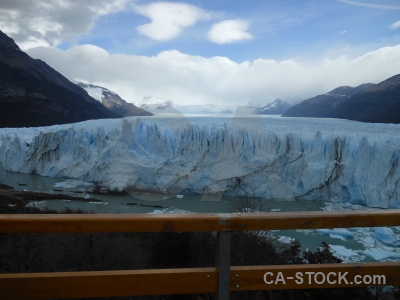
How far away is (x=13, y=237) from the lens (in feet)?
19.6

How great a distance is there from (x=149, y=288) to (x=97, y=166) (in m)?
16.4

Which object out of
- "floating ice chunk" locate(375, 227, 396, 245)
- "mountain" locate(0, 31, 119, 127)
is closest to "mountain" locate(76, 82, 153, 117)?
"mountain" locate(0, 31, 119, 127)

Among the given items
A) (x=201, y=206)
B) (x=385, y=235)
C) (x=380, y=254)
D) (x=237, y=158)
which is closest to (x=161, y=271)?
(x=380, y=254)

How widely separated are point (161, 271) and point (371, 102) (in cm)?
3279

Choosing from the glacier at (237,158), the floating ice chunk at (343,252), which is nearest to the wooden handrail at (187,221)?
the floating ice chunk at (343,252)

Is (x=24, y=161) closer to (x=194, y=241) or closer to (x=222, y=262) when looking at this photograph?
(x=194, y=241)

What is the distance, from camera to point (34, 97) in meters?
38.6

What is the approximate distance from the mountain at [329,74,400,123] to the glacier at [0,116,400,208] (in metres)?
13.0

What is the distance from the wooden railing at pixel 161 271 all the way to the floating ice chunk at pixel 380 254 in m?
7.97

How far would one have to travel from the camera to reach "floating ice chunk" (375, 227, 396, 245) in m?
9.47

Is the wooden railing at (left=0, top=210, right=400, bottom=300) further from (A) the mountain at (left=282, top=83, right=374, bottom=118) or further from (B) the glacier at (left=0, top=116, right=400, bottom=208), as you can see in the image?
(A) the mountain at (left=282, top=83, right=374, bottom=118)

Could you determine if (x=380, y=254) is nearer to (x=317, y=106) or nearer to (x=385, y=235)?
(x=385, y=235)

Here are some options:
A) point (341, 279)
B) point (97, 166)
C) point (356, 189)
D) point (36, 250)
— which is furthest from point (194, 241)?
point (97, 166)

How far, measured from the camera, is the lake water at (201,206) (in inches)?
360
